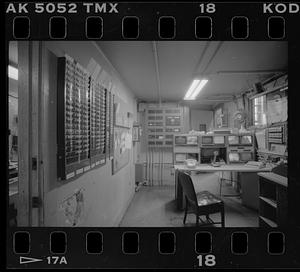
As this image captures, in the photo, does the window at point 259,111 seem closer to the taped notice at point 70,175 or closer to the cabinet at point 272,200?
the cabinet at point 272,200

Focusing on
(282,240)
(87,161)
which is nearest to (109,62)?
(87,161)

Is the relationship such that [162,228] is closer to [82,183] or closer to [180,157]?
[82,183]

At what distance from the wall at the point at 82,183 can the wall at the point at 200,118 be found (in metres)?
3.84

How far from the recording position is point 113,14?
0.96m

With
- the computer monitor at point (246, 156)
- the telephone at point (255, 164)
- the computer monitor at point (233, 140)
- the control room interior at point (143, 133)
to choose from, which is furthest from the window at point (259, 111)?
the telephone at point (255, 164)

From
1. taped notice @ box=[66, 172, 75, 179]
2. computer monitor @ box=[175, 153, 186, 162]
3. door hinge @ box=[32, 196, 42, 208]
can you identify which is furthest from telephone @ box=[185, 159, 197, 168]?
door hinge @ box=[32, 196, 42, 208]

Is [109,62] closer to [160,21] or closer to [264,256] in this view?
[160,21]

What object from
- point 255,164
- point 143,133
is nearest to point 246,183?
point 255,164

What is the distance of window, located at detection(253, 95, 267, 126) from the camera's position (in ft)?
11.0

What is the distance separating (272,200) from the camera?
1.89 meters

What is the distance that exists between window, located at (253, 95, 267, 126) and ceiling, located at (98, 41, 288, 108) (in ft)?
1.18

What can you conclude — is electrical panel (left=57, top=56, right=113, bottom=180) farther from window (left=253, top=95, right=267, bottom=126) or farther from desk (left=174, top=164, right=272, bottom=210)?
window (left=253, top=95, right=267, bottom=126)

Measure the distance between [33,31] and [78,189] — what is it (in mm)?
1154

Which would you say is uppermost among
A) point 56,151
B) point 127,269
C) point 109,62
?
point 109,62
